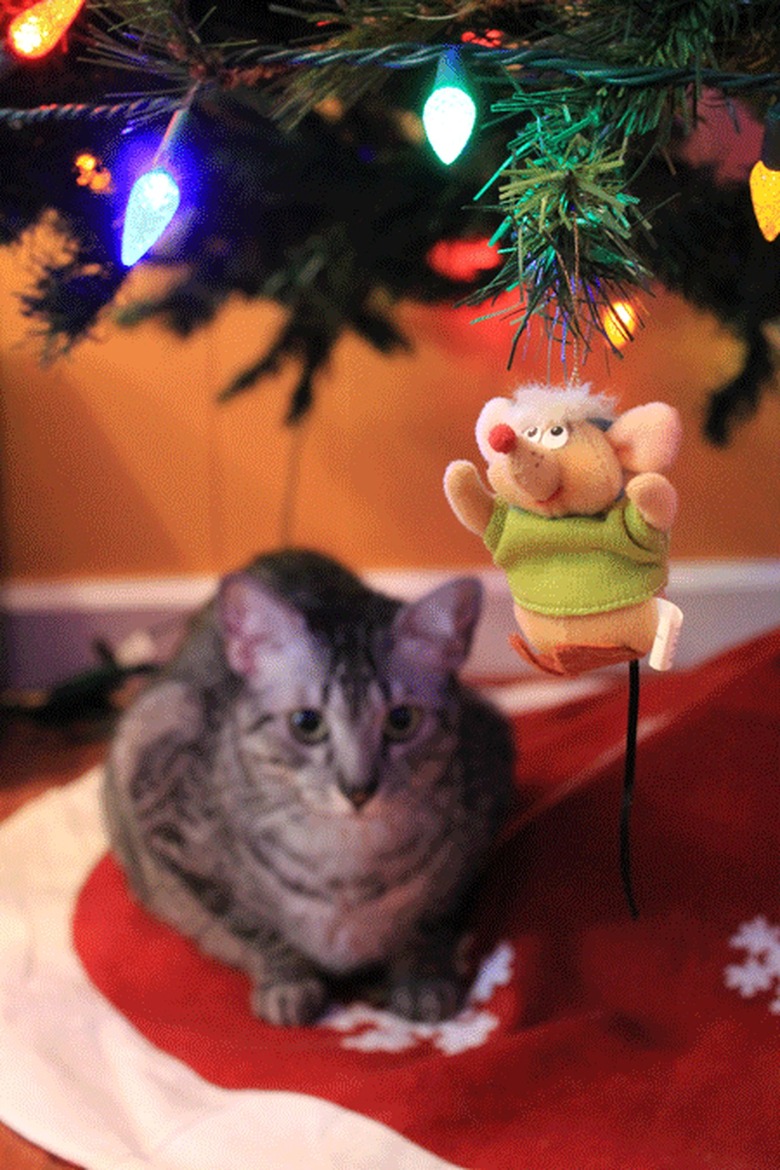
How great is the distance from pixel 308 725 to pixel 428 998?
0.27m

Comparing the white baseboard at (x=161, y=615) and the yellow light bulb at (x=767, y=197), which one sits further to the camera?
the white baseboard at (x=161, y=615)

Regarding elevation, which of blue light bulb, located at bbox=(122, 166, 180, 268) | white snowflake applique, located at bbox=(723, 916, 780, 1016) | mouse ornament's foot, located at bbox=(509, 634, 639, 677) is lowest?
white snowflake applique, located at bbox=(723, 916, 780, 1016)

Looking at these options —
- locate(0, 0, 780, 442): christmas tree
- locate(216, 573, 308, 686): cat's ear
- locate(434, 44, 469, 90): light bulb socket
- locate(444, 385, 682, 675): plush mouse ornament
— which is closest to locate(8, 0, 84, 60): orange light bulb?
locate(0, 0, 780, 442): christmas tree

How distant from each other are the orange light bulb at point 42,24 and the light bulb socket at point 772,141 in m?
0.35

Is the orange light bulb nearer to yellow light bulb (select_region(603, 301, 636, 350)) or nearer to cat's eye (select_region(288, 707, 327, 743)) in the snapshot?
yellow light bulb (select_region(603, 301, 636, 350))

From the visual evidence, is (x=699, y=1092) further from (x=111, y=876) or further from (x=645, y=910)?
(x=111, y=876)

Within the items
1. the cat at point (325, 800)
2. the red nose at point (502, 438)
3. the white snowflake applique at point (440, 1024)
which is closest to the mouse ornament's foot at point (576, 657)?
the red nose at point (502, 438)

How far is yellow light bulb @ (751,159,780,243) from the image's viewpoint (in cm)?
55

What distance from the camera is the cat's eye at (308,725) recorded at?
951 mm

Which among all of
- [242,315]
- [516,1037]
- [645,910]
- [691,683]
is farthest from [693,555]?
[516,1037]

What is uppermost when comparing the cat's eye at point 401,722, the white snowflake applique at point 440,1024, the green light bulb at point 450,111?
the green light bulb at point 450,111

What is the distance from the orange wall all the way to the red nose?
4.40ft

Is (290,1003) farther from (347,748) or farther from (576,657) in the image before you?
(576,657)

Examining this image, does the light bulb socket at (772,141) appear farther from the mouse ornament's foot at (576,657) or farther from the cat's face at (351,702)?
the cat's face at (351,702)
